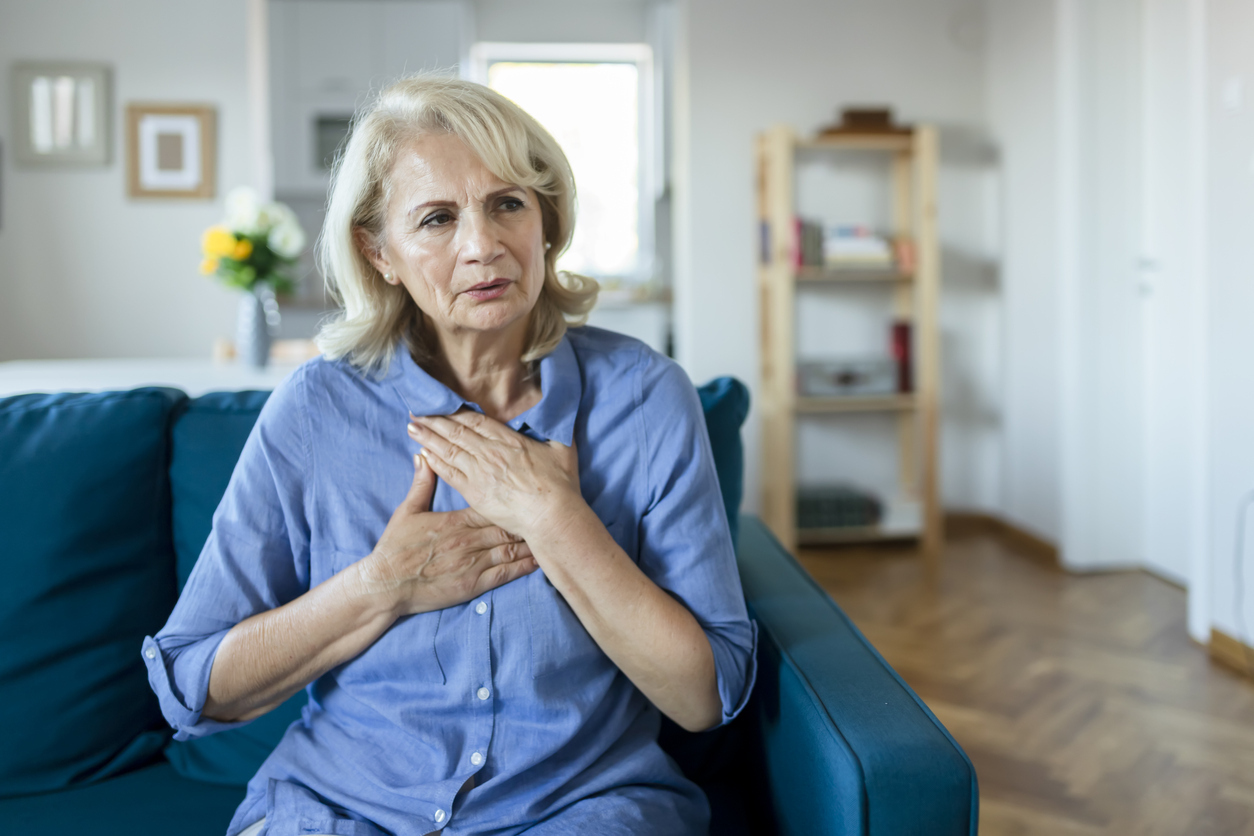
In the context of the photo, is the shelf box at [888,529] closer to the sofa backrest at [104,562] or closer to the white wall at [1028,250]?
the white wall at [1028,250]

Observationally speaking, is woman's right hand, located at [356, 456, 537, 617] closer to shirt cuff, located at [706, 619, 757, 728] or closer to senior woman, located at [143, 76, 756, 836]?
senior woman, located at [143, 76, 756, 836]

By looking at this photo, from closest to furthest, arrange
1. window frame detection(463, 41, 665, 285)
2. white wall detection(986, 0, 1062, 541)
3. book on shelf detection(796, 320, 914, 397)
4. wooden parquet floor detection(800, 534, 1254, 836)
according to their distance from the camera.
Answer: wooden parquet floor detection(800, 534, 1254, 836)
white wall detection(986, 0, 1062, 541)
book on shelf detection(796, 320, 914, 397)
window frame detection(463, 41, 665, 285)

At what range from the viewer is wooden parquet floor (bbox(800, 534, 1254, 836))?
6.20 feet


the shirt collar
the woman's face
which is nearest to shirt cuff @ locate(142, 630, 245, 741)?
the shirt collar

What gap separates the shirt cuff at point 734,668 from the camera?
0.99 meters

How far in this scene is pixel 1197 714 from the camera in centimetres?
229

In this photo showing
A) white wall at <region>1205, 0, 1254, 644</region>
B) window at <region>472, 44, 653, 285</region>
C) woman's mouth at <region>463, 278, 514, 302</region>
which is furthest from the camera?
window at <region>472, 44, 653, 285</region>

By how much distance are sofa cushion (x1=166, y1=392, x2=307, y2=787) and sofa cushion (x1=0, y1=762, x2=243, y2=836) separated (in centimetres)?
3

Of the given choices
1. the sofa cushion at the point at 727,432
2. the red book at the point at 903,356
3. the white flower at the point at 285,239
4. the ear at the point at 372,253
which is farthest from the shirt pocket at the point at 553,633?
the red book at the point at 903,356

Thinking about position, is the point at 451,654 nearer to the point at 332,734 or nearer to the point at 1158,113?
the point at 332,734

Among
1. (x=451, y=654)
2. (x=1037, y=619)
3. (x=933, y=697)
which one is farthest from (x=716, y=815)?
(x=1037, y=619)

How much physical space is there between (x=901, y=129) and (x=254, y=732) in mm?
3639

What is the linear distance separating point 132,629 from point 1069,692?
2.27 metres

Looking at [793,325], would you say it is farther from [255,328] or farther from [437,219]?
[437,219]
